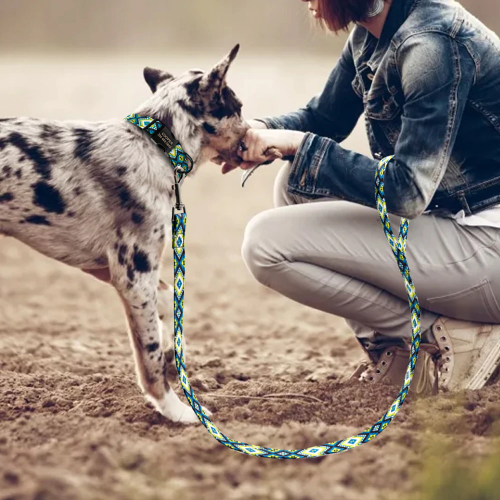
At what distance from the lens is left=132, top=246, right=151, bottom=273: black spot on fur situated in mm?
3229

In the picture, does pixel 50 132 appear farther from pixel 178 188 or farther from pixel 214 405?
pixel 214 405

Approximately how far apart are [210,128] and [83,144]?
526mm

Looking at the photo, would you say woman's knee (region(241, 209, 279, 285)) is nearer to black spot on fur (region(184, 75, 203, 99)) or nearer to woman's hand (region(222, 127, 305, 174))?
woman's hand (region(222, 127, 305, 174))

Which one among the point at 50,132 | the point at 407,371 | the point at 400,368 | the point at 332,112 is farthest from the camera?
the point at 332,112

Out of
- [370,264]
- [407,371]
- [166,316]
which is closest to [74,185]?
[166,316]

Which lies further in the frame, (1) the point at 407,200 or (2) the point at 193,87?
(2) the point at 193,87

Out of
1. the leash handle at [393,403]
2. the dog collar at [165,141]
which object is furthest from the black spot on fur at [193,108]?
the leash handle at [393,403]

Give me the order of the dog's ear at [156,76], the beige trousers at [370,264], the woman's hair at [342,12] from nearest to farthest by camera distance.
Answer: the woman's hair at [342,12], the beige trousers at [370,264], the dog's ear at [156,76]

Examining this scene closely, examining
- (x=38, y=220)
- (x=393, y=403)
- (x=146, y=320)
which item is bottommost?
(x=393, y=403)

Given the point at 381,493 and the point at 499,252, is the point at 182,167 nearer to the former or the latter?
the point at 499,252

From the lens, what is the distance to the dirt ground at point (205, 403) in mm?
2332

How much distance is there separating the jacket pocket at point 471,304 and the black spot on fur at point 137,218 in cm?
121

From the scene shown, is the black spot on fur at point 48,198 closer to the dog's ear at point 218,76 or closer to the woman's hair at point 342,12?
the dog's ear at point 218,76

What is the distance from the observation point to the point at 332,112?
150 inches
